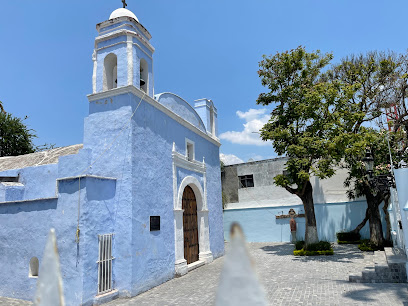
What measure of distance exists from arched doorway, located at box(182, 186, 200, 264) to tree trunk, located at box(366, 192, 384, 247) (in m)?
7.80

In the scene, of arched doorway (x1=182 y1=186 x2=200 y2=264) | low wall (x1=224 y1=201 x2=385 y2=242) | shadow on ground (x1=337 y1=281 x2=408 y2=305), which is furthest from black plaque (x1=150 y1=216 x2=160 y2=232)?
low wall (x1=224 y1=201 x2=385 y2=242)

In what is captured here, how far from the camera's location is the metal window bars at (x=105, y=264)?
22.1ft

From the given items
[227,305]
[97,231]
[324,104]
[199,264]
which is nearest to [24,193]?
[97,231]

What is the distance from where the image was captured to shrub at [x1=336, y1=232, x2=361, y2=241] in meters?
16.2

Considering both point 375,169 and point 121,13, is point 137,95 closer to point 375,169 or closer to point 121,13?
point 121,13

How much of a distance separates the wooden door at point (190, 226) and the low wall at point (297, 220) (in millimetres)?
5197

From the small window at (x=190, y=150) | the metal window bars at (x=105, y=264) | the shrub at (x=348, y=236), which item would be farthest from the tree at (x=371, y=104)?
the metal window bars at (x=105, y=264)

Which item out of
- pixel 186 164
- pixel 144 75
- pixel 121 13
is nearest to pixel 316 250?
pixel 186 164

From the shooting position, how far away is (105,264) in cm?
691

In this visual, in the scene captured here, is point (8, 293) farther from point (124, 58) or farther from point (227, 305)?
point (227, 305)

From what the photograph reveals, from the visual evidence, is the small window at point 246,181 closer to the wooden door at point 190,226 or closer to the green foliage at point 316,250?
the green foliage at point 316,250

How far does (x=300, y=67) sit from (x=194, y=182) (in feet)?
22.6

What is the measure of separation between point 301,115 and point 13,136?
17890mm

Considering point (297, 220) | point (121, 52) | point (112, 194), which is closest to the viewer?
point (112, 194)
